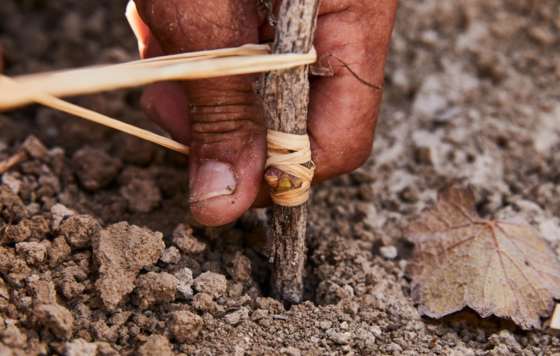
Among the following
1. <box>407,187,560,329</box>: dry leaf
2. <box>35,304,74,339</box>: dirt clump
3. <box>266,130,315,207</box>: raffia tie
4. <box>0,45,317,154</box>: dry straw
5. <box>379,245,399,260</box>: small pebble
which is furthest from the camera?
<box>379,245,399,260</box>: small pebble

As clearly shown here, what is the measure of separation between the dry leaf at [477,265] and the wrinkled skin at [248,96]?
0.37m

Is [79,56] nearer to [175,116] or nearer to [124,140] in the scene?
[124,140]

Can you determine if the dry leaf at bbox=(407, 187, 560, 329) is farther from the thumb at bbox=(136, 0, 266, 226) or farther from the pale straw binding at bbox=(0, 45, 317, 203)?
the thumb at bbox=(136, 0, 266, 226)

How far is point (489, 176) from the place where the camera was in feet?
7.18

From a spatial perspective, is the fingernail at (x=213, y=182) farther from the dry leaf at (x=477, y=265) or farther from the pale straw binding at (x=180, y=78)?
the dry leaf at (x=477, y=265)

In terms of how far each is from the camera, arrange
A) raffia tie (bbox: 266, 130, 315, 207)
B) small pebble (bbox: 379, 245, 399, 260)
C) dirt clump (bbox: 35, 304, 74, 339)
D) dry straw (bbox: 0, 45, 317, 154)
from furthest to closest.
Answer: small pebble (bbox: 379, 245, 399, 260) → raffia tie (bbox: 266, 130, 315, 207) → dirt clump (bbox: 35, 304, 74, 339) → dry straw (bbox: 0, 45, 317, 154)

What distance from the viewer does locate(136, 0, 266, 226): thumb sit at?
1480 millimetres

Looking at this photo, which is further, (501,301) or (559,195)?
(559,195)

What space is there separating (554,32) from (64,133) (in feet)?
6.44

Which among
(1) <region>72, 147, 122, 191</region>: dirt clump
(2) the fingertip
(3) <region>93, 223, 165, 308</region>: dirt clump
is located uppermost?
(2) the fingertip

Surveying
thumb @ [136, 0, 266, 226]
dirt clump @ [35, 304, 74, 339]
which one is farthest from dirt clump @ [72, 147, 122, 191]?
dirt clump @ [35, 304, 74, 339]

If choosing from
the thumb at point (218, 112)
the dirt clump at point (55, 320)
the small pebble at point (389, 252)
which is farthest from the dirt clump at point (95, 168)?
the small pebble at point (389, 252)

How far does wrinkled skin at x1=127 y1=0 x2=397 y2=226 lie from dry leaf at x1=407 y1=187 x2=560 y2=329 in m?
0.37

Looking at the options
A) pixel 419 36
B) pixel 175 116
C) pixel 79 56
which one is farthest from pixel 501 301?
pixel 79 56
